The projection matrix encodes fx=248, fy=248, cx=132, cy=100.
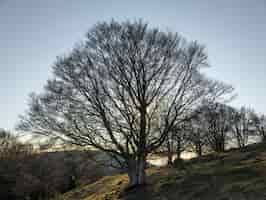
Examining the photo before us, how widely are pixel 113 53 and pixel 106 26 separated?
1.98 meters

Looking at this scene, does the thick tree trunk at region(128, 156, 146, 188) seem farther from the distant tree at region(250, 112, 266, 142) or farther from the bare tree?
the distant tree at region(250, 112, 266, 142)

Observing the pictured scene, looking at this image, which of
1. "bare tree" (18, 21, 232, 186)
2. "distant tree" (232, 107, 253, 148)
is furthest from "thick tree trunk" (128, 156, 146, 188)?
"distant tree" (232, 107, 253, 148)

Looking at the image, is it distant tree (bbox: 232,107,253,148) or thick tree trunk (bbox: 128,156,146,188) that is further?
distant tree (bbox: 232,107,253,148)

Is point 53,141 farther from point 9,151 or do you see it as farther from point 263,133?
point 263,133

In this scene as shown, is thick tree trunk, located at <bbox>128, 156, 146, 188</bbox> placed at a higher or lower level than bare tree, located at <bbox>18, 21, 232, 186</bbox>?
lower

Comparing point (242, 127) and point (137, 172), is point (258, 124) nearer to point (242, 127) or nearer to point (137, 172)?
point (242, 127)

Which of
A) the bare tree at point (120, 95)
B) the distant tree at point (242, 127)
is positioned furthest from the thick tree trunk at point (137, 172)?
the distant tree at point (242, 127)

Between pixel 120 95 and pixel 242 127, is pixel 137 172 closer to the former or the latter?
pixel 120 95

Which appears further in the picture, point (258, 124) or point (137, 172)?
point (258, 124)

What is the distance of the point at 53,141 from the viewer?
56.0 ft

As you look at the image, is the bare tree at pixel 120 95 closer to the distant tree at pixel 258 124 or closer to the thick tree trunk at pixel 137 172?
the thick tree trunk at pixel 137 172

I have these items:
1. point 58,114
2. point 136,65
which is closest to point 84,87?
point 58,114

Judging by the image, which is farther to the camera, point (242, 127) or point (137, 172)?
point (242, 127)

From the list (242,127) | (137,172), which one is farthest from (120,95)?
(242,127)
